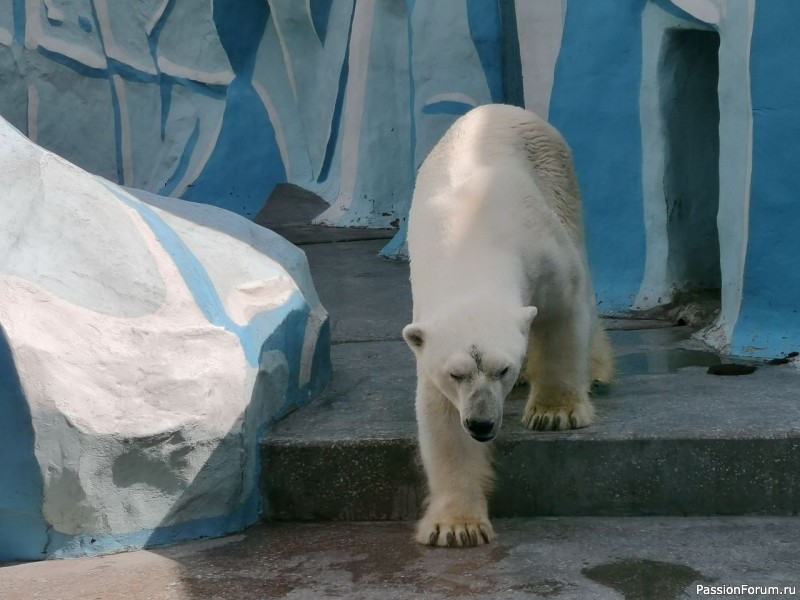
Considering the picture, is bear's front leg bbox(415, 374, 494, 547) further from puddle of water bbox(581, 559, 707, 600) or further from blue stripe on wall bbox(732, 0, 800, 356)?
blue stripe on wall bbox(732, 0, 800, 356)

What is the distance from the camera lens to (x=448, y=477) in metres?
2.90

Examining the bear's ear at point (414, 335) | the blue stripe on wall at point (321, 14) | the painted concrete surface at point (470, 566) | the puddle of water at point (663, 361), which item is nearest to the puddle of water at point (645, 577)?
the painted concrete surface at point (470, 566)

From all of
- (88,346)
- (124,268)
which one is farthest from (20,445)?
(124,268)

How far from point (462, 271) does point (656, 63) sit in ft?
8.55

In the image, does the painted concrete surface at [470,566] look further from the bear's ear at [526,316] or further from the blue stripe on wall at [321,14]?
the blue stripe on wall at [321,14]

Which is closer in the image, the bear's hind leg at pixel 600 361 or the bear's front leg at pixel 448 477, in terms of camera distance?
the bear's front leg at pixel 448 477

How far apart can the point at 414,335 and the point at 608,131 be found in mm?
2880

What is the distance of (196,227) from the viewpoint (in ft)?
12.2

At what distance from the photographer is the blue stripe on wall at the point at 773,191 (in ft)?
13.5

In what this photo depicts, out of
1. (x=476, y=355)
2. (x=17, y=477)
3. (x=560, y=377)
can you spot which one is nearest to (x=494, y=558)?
(x=476, y=355)

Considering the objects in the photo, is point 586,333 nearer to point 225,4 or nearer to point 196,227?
point 196,227

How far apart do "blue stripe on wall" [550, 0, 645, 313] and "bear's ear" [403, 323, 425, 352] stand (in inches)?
104

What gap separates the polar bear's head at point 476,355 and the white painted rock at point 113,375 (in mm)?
692

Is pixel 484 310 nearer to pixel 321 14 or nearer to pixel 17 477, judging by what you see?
pixel 17 477
